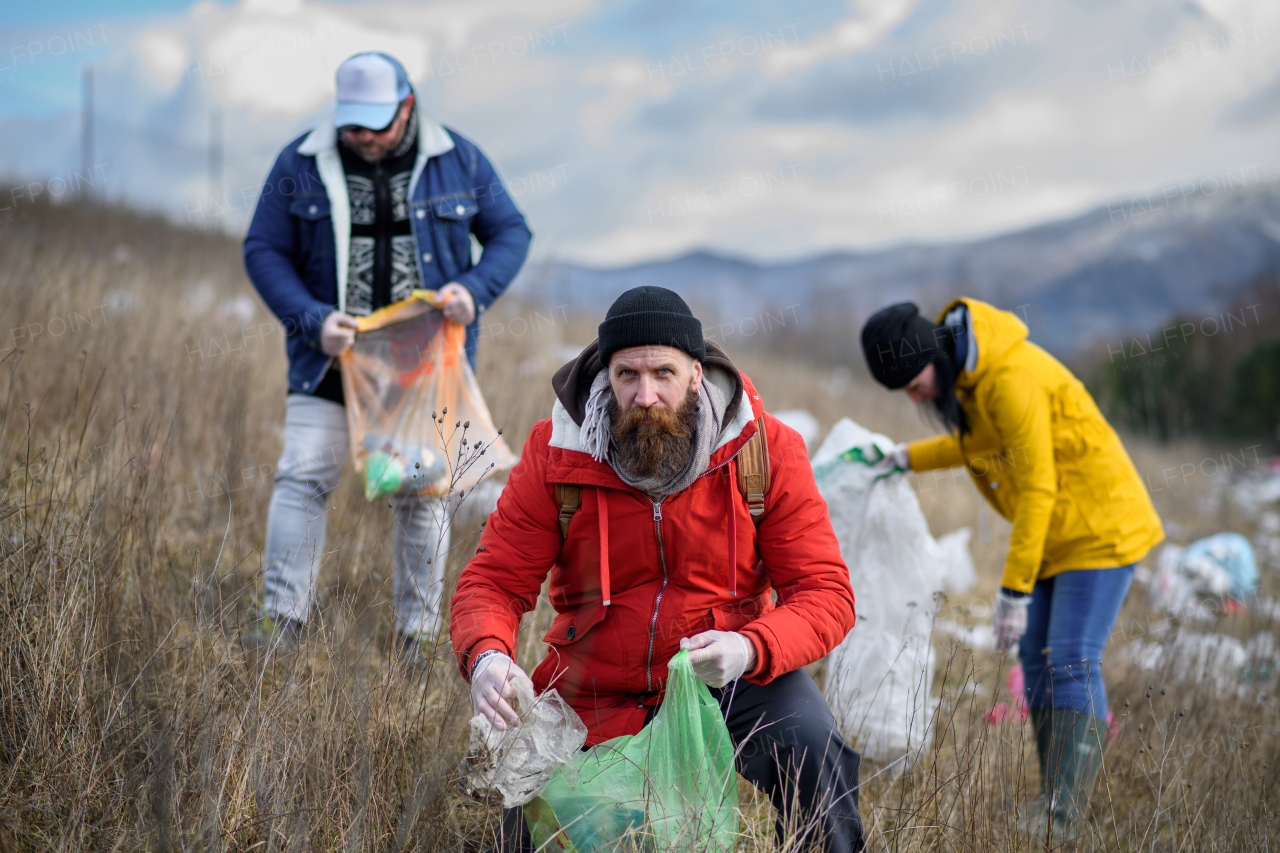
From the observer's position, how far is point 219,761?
174 centimetres

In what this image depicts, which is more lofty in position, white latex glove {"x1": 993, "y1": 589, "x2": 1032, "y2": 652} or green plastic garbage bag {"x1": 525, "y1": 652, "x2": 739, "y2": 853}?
white latex glove {"x1": 993, "y1": 589, "x2": 1032, "y2": 652}

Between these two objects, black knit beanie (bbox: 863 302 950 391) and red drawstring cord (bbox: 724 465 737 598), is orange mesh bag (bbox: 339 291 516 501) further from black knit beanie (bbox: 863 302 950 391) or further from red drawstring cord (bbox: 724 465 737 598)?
black knit beanie (bbox: 863 302 950 391)

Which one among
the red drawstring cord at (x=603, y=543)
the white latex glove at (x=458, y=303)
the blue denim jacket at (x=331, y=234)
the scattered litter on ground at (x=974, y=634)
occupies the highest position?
the blue denim jacket at (x=331, y=234)

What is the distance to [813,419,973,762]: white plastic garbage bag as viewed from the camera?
2760 mm

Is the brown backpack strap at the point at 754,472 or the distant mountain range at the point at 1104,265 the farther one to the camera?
the distant mountain range at the point at 1104,265

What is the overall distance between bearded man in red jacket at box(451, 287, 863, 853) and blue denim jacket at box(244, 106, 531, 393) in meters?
1.18

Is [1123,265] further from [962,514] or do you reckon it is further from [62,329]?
[62,329]

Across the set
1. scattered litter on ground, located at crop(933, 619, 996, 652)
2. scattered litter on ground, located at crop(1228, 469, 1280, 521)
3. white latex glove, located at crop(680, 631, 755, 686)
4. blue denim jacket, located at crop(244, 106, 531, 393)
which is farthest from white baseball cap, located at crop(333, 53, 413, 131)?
scattered litter on ground, located at crop(1228, 469, 1280, 521)

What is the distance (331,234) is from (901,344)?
1950 millimetres

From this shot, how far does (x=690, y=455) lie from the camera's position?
5.96ft

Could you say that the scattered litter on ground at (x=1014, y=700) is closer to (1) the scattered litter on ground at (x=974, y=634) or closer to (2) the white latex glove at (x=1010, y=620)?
(2) the white latex glove at (x=1010, y=620)

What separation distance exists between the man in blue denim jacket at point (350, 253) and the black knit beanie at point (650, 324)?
3.59 ft

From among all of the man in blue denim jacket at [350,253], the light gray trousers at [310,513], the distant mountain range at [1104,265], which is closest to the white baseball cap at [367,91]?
the man in blue denim jacket at [350,253]

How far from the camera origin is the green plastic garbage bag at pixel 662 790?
162 centimetres
